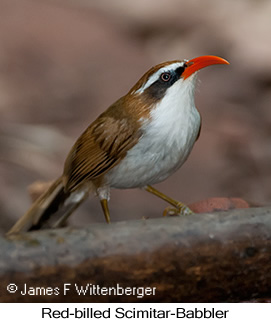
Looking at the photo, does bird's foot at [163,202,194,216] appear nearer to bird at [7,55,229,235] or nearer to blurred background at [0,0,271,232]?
bird at [7,55,229,235]

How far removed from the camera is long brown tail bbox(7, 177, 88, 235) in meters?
2.66

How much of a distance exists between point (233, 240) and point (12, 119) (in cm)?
337

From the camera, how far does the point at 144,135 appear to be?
2318mm

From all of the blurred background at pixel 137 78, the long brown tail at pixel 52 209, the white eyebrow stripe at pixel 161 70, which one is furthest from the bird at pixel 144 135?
the blurred background at pixel 137 78

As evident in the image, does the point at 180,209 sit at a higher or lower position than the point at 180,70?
lower

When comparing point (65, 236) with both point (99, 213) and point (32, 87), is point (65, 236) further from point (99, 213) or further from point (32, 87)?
point (32, 87)

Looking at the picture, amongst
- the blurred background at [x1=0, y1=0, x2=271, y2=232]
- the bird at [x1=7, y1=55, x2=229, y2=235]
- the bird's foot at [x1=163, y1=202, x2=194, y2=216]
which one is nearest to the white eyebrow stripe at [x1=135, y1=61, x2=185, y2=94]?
the bird at [x1=7, y1=55, x2=229, y2=235]

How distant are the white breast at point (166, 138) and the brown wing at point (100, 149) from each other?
37 mm

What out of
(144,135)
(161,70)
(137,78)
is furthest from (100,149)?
(137,78)

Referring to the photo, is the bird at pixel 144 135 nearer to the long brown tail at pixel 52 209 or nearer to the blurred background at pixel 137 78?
the long brown tail at pixel 52 209

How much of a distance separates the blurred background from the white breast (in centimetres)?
200

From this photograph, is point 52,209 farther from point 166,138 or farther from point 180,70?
point 180,70

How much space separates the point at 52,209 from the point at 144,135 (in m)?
0.65

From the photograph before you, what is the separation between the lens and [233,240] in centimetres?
192
